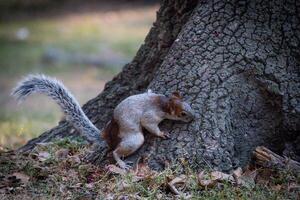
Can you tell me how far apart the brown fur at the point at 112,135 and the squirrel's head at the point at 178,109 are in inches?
14.7

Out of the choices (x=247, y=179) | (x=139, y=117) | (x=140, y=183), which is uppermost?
(x=139, y=117)

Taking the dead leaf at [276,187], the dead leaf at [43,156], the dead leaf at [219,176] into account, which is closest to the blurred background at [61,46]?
the dead leaf at [43,156]

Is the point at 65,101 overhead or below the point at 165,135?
overhead

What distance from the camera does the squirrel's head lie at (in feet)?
14.0

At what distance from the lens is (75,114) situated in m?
4.75

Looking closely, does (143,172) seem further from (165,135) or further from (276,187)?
(276,187)

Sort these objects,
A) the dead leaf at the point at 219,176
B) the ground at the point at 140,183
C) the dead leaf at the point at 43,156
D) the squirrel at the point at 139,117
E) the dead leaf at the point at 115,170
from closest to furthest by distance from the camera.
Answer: the ground at the point at 140,183 → the dead leaf at the point at 219,176 → the dead leaf at the point at 115,170 → the squirrel at the point at 139,117 → the dead leaf at the point at 43,156

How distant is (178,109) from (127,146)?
0.43m

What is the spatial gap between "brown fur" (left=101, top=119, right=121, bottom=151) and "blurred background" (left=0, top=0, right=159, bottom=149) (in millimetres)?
2233

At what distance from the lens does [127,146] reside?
168 inches

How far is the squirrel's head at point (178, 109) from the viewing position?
4.25 metres

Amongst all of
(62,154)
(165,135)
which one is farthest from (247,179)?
(62,154)

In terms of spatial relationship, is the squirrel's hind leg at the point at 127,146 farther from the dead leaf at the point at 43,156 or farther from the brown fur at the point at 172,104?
the dead leaf at the point at 43,156

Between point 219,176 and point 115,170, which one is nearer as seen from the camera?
point 219,176
